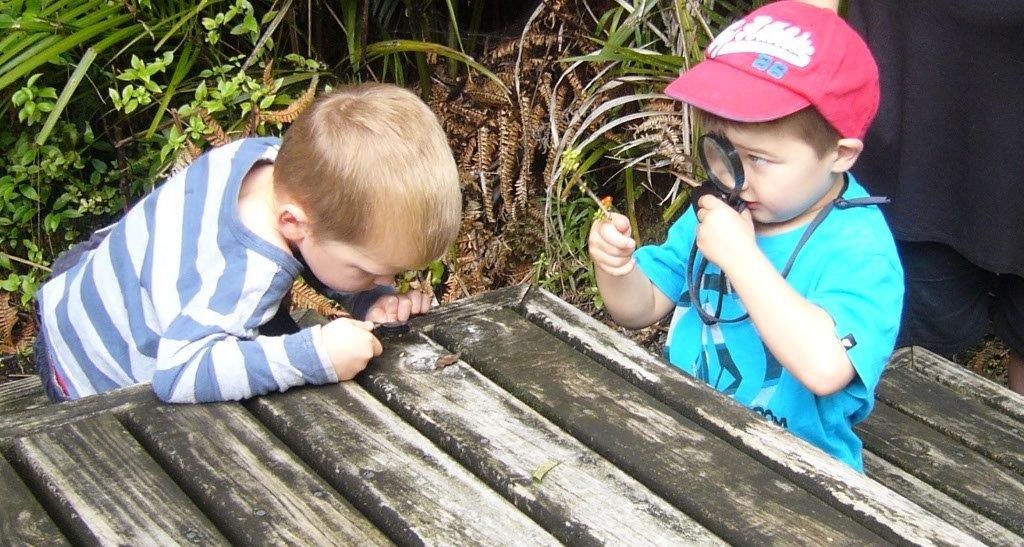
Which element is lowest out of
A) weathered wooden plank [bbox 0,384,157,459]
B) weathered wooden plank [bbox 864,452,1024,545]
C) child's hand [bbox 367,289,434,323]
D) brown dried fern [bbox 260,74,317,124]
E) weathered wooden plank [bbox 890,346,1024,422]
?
weathered wooden plank [bbox 890,346,1024,422]

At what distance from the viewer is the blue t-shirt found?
1.94 metres

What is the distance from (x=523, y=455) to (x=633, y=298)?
80cm

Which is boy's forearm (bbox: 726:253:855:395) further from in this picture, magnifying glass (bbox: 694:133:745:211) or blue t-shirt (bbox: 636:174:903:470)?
magnifying glass (bbox: 694:133:745:211)

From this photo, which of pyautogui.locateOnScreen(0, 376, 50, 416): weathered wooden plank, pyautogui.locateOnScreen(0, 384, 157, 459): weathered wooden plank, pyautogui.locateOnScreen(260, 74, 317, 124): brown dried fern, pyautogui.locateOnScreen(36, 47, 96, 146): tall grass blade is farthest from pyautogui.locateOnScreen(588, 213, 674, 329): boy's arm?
pyautogui.locateOnScreen(36, 47, 96, 146): tall grass blade

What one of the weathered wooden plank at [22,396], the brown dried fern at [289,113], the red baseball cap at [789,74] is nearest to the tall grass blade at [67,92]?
the brown dried fern at [289,113]

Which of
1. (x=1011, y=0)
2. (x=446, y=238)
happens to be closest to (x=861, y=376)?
(x=446, y=238)

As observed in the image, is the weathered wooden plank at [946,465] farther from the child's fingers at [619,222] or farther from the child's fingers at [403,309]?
the child's fingers at [403,309]

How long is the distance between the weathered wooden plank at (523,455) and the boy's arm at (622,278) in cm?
41

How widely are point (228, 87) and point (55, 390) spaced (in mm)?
1537

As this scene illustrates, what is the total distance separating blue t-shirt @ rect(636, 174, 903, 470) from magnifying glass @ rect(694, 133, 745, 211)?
15 centimetres

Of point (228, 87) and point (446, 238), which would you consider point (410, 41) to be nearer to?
point (228, 87)

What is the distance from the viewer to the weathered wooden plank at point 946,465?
2107mm

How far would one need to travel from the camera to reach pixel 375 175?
1.92 m

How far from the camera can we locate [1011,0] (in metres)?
2.38
